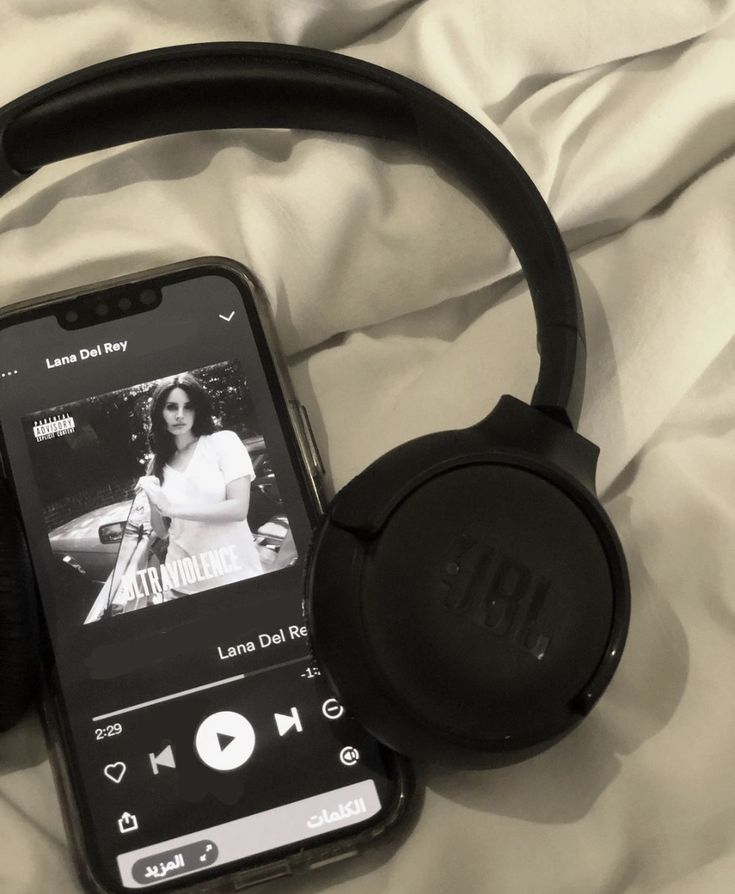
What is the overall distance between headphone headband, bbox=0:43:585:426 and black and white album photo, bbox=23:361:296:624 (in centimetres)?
13

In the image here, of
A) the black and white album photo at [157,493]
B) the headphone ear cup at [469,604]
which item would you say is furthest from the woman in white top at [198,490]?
the headphone ear cup at [469,604]

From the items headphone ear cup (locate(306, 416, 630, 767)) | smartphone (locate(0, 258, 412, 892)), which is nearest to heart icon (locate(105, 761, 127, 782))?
smartphone (locate(0, 258, 412, 892))

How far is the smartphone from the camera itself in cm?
47

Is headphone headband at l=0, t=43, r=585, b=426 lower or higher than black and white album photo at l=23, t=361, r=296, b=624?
higher

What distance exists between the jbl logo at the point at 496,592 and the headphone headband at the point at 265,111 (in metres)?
0.08

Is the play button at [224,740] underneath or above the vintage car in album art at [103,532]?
underneath

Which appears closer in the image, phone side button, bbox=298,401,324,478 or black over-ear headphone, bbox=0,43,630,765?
black over-ear headphone, bbox=0,43,630,765

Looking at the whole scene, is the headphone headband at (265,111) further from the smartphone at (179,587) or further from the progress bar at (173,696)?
the progress bar at (173,696)

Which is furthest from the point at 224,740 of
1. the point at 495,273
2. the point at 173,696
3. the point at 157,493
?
the point at 495,273

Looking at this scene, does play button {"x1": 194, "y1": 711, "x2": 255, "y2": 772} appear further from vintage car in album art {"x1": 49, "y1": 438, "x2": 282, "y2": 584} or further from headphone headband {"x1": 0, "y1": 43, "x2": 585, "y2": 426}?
headphone headband {"x1": 0, "y1": 43, "x2": 585, "y2": 426}

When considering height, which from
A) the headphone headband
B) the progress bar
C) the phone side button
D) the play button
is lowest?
the play button

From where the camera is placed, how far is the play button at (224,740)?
48cm

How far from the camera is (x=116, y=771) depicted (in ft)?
1.58

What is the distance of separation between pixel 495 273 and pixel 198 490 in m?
0.21
